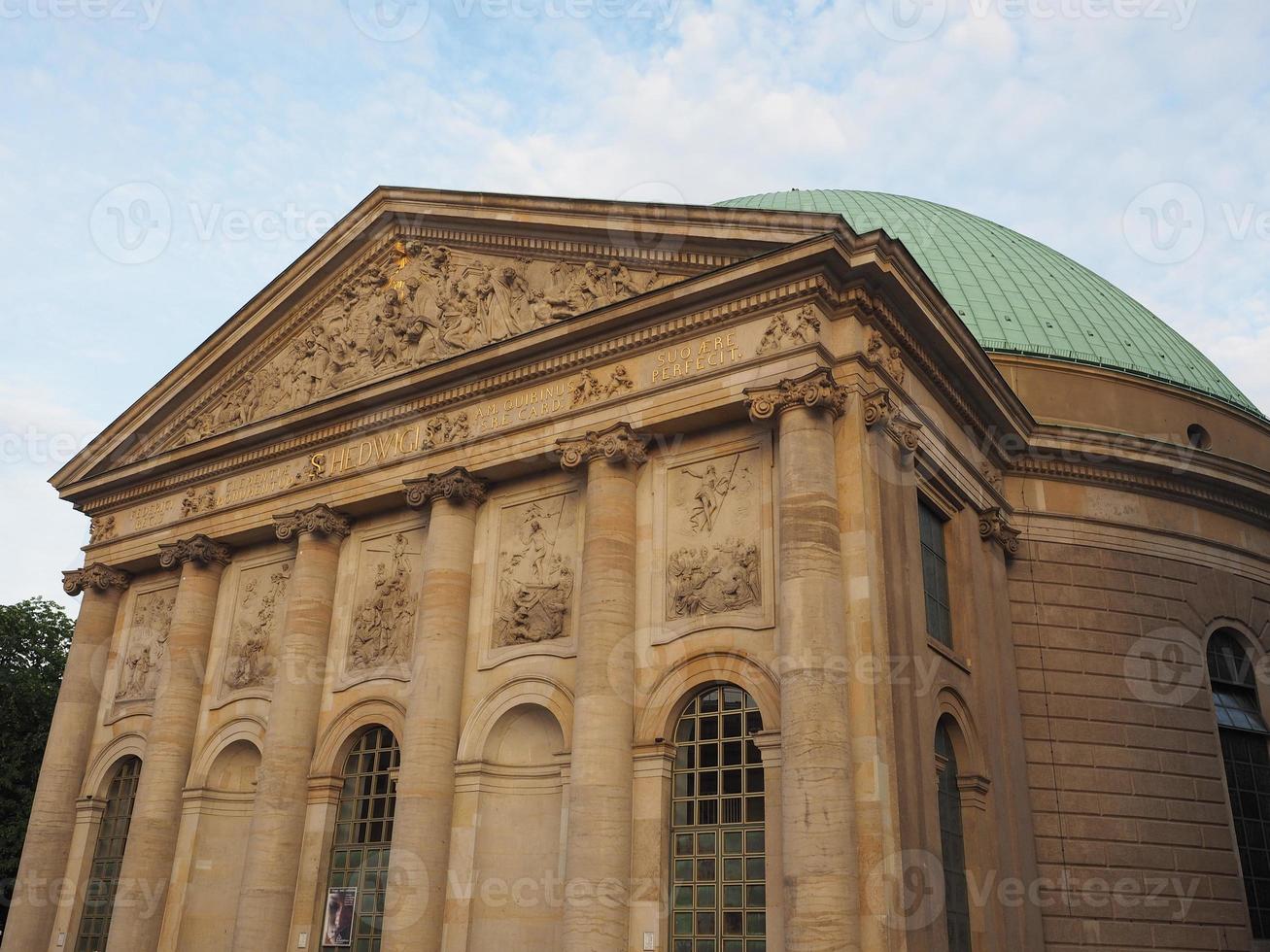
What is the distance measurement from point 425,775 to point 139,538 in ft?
42.4

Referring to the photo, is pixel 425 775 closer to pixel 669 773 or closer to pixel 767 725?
pixel 669 773

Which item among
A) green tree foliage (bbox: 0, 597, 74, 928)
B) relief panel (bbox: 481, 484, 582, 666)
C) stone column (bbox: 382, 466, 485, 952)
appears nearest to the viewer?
stone column (bbox: 382, 466, 485, 952)

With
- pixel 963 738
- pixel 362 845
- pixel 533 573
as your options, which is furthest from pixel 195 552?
pixel 963 738

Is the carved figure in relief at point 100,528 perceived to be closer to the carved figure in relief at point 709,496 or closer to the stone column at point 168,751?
the stone column at point 168,751

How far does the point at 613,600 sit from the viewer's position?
777 inches

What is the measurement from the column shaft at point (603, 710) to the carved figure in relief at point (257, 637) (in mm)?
9254

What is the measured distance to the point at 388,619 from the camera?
24.1 metres

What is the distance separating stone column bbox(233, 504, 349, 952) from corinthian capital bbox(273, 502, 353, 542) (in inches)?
Result: 0.8

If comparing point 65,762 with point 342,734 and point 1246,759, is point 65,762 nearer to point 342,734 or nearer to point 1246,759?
point 342,734

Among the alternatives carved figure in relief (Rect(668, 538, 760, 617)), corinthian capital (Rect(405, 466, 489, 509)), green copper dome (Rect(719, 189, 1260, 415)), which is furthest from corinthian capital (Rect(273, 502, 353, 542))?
green copper dome (Rect(719, 189, 1260, 415))

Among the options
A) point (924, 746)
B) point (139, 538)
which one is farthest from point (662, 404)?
point (139, 538)

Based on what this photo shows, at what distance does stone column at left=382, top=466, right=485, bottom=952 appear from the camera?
2000 cm

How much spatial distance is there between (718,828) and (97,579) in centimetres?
1950

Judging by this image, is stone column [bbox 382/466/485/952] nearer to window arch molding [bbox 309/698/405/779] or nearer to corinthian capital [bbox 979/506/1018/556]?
window arch molding [bbox 309/698/405/779]
